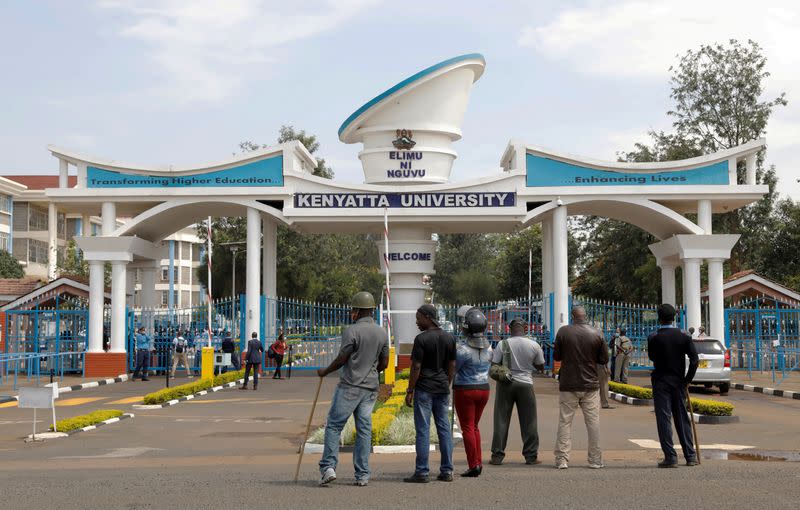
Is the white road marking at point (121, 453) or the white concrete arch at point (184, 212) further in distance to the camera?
the white concrete arch at point (184, 212)

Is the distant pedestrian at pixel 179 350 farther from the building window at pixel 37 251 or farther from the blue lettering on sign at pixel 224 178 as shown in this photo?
the building window at pixel 37 251

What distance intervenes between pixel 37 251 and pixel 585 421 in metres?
69.9

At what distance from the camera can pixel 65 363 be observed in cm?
3259

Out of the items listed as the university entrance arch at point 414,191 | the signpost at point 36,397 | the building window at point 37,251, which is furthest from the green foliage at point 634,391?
the building window at point 37,251

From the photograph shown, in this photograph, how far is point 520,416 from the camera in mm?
11969

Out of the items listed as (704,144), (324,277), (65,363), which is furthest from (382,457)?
(324,277)

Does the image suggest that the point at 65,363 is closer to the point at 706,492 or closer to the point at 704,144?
the point at 706,492

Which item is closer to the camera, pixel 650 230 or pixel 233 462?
pixel 233 462

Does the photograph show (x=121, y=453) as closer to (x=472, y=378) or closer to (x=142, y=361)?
(x=472, y=378)

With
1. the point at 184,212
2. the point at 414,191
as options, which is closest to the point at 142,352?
the point at 184,212

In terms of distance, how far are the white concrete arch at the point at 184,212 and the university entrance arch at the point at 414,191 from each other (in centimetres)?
7

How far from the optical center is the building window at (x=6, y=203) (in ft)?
229

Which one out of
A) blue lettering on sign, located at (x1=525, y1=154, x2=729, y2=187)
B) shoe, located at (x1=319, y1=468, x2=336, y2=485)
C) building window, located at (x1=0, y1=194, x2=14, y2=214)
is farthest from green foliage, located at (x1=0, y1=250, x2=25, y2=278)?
shoe, located at (x1=319, y1=468, x2=336, y2=485)

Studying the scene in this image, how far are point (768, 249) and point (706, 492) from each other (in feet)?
143
